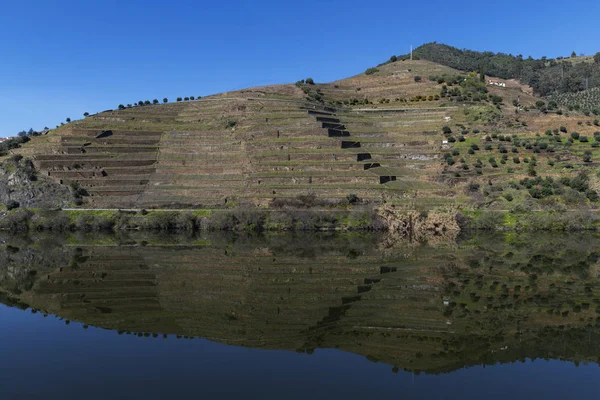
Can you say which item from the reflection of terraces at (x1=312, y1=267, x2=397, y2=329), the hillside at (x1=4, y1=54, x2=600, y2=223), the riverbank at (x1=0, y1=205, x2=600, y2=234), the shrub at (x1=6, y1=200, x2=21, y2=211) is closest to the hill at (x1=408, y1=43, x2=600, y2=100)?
the hillside at (x1=4, y1=54, x2=600, y2=223)

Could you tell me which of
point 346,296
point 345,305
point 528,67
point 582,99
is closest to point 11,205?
point 346,296

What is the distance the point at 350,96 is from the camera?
99.2 meters

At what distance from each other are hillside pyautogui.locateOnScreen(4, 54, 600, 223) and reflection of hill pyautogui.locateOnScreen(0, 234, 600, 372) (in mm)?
19254

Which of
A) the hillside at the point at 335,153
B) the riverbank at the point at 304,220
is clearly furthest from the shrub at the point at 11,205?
the hillside at the point at 335,153

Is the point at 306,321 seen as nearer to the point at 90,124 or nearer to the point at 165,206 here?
the point at 165,206

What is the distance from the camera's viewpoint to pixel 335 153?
215 ft

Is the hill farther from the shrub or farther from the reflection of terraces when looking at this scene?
the reflection of terraces

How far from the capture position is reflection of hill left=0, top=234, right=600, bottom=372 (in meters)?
18.3

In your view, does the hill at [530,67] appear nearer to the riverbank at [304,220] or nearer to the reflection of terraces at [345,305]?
the riverbank at [304,220]

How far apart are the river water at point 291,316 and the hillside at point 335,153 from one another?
20.2 metres

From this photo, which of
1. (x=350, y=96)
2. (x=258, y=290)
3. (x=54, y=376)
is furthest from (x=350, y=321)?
(x=350, y=96)

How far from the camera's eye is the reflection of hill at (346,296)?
719 inches

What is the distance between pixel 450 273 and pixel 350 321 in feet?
41.1

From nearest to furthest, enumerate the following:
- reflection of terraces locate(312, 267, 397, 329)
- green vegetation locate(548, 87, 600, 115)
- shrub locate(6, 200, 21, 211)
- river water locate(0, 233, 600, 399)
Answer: river water locate(0, 233, 600, 399) < reflection of terraces locate(312, 267, 397, 329) < shrub locate(6, 200, 21, 211) < green vegetation locate(548, 87, 600, 115)
